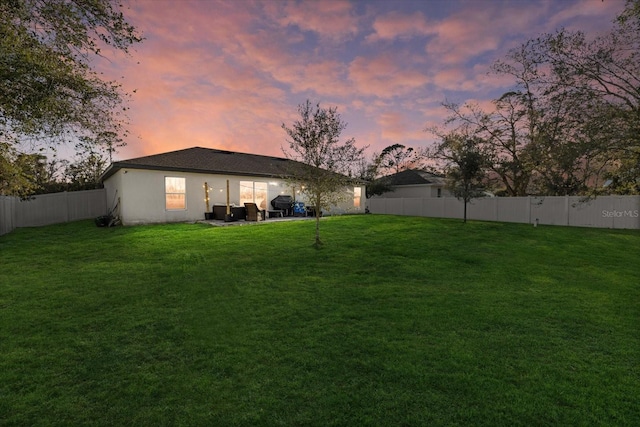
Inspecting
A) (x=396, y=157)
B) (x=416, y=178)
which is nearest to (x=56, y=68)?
(x=416, y=178)

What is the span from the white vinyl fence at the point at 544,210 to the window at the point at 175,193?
62.2ft

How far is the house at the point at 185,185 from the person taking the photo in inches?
567

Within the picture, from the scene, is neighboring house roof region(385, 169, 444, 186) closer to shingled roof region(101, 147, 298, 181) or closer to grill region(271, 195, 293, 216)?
shingled roof region(101, 147, 298, 181)

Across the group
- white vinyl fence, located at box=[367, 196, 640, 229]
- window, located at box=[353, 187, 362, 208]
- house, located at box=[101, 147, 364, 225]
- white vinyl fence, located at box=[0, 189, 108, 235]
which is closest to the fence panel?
white vinyl fence, located at box=[0, 189, 108, 235]

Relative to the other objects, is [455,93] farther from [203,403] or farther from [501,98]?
[203,403]

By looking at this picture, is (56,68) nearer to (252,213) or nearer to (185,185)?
(185,185)

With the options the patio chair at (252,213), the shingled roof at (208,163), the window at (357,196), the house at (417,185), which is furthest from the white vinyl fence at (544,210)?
the patio chair at (252,213)

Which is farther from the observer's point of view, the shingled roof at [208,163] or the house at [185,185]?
the shingled roof at [208,163]

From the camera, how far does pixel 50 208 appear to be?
16.8 m

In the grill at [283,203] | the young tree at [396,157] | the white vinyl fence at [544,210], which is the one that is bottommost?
the white vinyl fence at [544,210]

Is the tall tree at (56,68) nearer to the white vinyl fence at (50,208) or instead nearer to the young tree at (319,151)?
the young tree at (319,151)

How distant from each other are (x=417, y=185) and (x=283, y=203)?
686 inches

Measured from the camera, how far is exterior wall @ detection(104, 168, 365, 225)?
14.3 metres

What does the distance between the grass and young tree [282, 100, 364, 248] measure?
8.36 feet
